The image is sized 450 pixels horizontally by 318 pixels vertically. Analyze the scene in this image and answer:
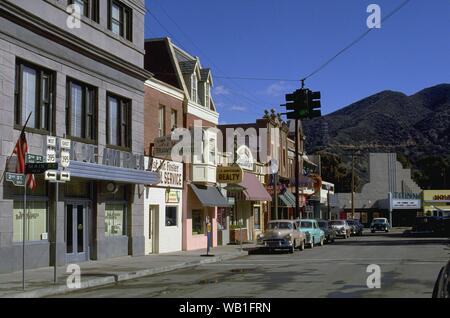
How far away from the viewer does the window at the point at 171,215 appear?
30172mm

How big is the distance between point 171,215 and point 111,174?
312 inches

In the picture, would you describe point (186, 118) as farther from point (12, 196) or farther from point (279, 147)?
point (279, 147)

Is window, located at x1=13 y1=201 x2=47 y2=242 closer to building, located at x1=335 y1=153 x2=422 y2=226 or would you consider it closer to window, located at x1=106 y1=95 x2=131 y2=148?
window, located at x1=106 y1=95 x2=131 y2=148

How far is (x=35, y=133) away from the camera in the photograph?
2014 cm

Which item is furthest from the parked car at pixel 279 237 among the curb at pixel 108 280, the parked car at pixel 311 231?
the curb at pixel 108 280

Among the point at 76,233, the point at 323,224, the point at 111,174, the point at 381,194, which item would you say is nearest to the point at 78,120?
the point at 111,174

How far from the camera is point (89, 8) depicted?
2356 cm

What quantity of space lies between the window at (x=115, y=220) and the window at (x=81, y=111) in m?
3.26

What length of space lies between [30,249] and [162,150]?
948 cm

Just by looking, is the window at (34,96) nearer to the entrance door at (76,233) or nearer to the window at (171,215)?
the entrance door at (76,233)

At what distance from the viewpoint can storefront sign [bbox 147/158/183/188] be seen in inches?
1109

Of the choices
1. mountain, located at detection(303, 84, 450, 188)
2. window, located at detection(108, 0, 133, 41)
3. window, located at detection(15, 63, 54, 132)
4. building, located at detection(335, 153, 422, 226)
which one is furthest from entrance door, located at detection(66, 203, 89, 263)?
mountain, located at detection(303, 84, 450, 188)

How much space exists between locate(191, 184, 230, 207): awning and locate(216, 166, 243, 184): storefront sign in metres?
0.91
